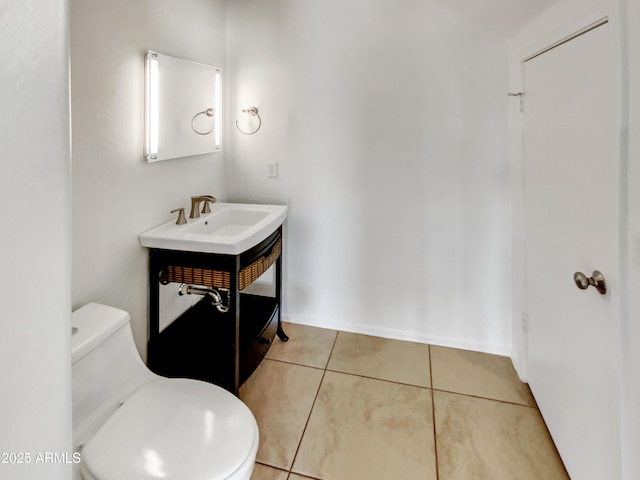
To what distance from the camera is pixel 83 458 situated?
108cm

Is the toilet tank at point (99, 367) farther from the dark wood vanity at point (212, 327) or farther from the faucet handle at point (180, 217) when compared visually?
the faucet handle at point (180, 217)

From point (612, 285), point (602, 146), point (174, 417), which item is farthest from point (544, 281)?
point (174, 417)

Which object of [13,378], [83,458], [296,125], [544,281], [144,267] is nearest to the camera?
[13,378]

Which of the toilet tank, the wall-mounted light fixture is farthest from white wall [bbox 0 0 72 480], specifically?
the wall-mounted light fixture

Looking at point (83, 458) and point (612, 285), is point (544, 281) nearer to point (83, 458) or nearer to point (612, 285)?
point (612, 285)

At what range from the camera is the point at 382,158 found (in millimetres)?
2318

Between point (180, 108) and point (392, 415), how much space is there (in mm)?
1891

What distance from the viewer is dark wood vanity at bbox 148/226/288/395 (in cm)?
171

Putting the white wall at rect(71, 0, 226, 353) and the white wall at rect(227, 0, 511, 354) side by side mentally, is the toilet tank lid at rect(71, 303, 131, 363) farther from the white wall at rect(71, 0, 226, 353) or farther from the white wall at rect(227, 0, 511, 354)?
the white wall at rect(227, 0, 511, 354)

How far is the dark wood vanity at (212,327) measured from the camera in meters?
1.71

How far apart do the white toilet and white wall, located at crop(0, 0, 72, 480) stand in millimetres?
704

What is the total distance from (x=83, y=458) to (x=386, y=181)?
1947mm

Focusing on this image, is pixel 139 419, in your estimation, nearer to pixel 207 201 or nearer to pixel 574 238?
pixel 207 201

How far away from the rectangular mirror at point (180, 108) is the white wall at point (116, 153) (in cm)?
5
